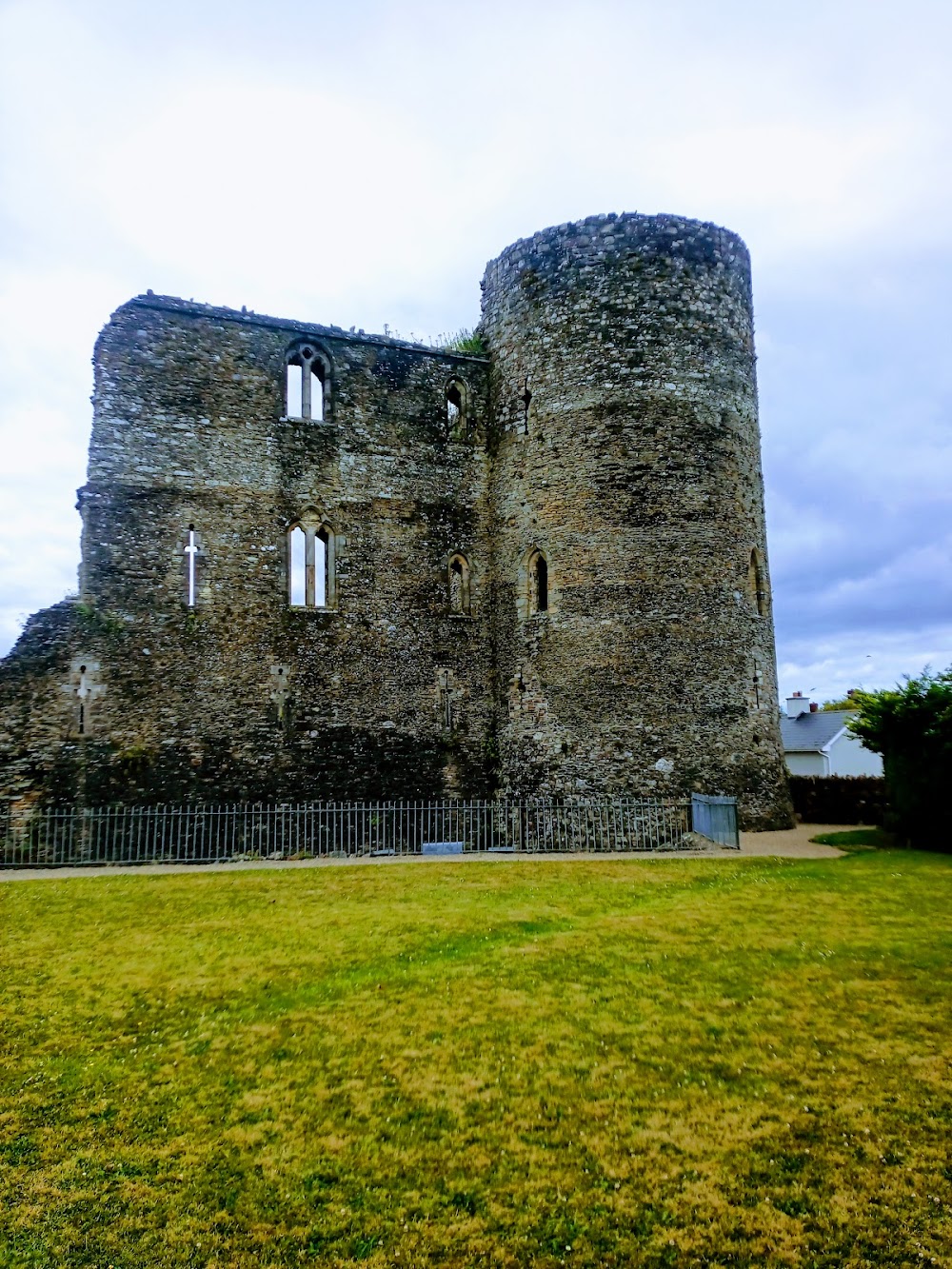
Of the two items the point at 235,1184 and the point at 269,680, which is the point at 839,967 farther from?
the point at 269,680

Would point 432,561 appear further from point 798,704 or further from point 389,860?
point 798,704

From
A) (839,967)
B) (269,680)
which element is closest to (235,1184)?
(839,967)

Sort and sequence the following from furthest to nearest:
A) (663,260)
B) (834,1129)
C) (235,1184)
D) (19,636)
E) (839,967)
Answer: (663,260) → (19,636) → (839,967) → (834,1129) → (235,1184)

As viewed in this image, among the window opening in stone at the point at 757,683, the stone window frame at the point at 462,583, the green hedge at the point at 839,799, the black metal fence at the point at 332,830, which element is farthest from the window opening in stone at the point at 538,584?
the green hedge at the point at 839,799

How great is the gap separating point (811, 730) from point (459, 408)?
71.3ft

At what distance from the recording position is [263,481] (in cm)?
1973

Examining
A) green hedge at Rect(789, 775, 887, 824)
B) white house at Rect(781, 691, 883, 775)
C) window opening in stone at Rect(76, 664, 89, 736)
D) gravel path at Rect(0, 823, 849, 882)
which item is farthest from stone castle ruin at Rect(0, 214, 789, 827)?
white house at Rect(781, 691, 883, 775)

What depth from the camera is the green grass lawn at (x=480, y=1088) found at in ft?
14.9

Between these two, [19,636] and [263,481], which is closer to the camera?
[19,636]

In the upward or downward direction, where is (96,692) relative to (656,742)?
upward

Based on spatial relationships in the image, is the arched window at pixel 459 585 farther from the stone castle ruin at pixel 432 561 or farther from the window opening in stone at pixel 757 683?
the window opening in stone at pixel 757 683

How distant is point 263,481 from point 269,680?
457 cm

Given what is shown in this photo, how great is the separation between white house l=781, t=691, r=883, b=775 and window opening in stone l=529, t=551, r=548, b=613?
648 inches

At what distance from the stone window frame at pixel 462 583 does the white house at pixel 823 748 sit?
17108mm
